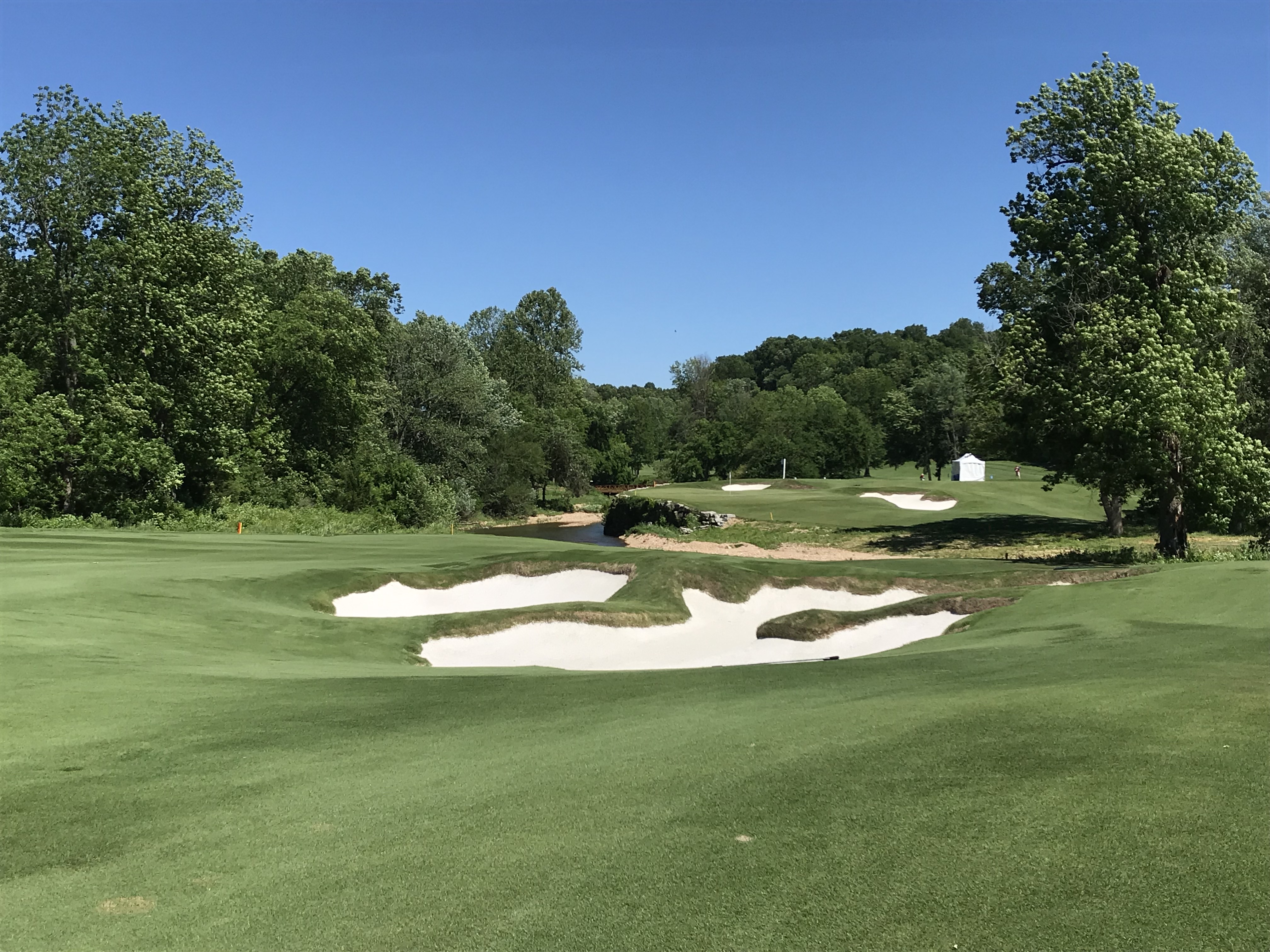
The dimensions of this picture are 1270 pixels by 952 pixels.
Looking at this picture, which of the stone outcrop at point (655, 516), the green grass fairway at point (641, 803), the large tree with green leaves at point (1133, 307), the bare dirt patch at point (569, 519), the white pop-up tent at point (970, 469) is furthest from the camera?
the white pop-up tent at point (970, 469)

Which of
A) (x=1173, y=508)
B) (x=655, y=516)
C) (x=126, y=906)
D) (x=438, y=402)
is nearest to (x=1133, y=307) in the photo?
(x=1173, y=508)

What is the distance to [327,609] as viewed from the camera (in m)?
18.8

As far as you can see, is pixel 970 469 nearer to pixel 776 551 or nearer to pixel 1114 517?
pixel 1114 517

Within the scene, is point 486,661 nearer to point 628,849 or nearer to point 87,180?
point 628,849

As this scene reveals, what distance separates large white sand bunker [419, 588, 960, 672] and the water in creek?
31.9 meters

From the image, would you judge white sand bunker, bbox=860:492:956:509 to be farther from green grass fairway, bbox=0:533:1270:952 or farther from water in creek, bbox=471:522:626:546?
green grass fairway, bbox=0:533:1270:952

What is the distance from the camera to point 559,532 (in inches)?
2499

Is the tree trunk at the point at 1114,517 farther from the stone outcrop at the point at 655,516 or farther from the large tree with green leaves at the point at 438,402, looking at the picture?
the large tree with green leaves at the point at 438,402

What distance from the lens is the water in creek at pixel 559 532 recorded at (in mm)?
55522

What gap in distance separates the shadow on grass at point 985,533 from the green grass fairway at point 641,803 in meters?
25.6

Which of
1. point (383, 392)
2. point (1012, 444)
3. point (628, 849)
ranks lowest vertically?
point (628, 849)

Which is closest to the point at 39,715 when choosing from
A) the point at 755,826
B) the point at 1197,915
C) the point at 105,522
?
the point at 755,826

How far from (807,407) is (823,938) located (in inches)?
4462

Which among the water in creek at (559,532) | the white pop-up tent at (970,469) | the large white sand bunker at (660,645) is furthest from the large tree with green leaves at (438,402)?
the large white sand bunker at (660,645)
